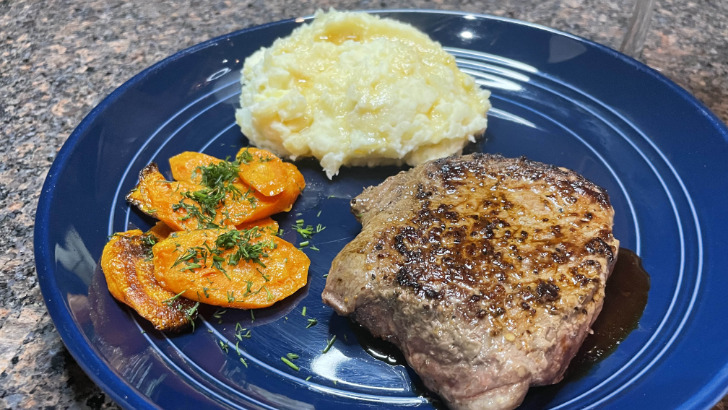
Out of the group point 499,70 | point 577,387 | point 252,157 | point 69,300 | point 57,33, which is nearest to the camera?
point 577,387

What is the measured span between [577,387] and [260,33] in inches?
153

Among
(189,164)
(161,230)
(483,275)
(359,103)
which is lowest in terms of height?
(161,230)

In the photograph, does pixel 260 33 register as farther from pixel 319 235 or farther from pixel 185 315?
pixel 185 315

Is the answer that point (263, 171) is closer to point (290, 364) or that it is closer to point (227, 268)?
point (227, 268)

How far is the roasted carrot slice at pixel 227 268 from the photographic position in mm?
3320

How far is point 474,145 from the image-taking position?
14.9 ft

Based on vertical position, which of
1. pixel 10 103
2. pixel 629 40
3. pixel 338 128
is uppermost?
pixel 629 40

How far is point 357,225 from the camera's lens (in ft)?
13.0

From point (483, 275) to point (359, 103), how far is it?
5.98 ft

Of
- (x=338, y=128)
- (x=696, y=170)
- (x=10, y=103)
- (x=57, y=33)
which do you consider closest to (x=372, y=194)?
(x=338, y=128)

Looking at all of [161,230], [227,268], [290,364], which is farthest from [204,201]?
[290,364]

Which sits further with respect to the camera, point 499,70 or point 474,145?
point 499,70

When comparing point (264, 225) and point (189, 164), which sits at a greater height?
point (189, 164)

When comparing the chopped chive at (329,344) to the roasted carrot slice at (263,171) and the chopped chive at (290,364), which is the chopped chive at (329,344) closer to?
the chopped chive at (290,364)
